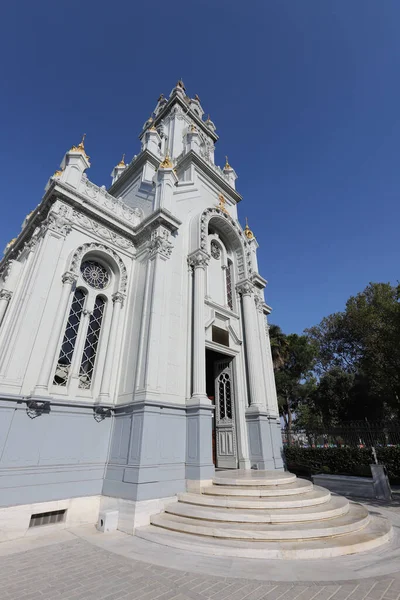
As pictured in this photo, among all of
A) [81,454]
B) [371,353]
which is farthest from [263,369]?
[371,353]

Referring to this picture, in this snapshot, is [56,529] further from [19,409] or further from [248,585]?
[248,585]

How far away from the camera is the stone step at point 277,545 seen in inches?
198

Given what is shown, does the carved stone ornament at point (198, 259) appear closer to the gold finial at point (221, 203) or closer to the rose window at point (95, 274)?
the rose window at point (95, 274)

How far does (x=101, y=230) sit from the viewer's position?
10.3m

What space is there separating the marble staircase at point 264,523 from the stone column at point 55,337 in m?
4.16

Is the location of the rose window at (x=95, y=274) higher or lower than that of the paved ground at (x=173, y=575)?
higher

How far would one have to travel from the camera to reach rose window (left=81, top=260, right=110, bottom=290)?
9790 millimetres

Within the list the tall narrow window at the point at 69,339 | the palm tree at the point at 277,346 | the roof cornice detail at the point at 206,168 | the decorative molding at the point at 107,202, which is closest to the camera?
the tall narrow window at the point at 69,339

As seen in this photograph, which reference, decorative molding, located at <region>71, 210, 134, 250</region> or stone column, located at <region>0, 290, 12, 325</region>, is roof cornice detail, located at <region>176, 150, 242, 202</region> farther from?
stone column, located at <region>0, 290, 12, 325</region>

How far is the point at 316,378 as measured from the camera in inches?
1313

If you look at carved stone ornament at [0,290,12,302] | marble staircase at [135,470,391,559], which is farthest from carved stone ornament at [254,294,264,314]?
carved stone ornament at [0,290,12,302]

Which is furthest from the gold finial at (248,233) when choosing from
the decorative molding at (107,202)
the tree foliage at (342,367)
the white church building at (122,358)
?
the tree foliage at (342,367)

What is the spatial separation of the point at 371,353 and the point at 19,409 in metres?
23.8

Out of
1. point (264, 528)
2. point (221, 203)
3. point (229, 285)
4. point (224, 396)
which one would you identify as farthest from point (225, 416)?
point (221, 203)
